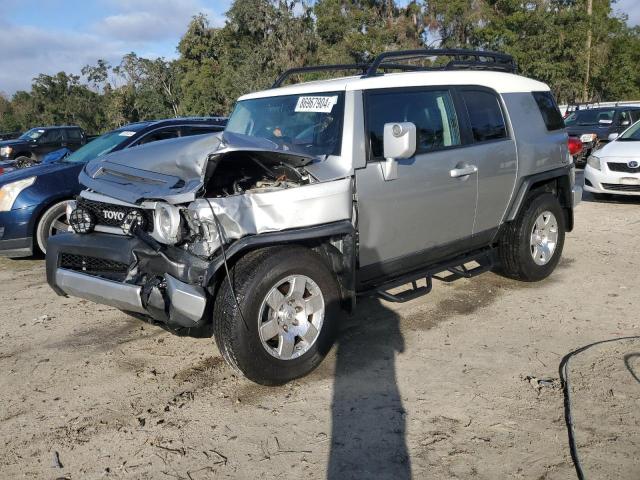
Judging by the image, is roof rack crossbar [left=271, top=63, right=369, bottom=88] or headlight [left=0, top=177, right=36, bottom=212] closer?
roof rack crossbar [left=271, top=63, right=369, bottom=88]

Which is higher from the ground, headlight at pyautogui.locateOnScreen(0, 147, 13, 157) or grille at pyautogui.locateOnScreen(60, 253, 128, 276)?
grille at pyautogui.locateOnScreen(60, 253, 128, 276)

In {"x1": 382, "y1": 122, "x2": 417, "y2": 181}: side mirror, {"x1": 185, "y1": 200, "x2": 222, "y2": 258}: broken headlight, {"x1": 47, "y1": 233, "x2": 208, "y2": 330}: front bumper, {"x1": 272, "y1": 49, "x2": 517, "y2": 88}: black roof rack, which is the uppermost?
{"x1": 272, "y1": 49, "x2": 517, "y2": 88}: black roof rack

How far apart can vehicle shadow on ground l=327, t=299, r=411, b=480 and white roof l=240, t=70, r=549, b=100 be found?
192 centimetres

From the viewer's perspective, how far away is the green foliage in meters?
32.0

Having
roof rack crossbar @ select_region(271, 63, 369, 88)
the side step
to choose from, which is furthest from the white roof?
the side step

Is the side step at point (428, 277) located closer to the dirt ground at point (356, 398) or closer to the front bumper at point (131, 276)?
the dirt ground at point (356, 398)

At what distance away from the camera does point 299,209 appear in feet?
12.1

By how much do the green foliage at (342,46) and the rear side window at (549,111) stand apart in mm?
28011

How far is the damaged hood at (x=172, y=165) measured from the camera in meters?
3.59

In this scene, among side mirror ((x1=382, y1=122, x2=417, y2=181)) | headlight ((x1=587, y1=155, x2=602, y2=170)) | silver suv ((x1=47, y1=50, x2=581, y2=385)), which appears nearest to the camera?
silver suv ((x1=47, y1=50, x2=581, y2=385))

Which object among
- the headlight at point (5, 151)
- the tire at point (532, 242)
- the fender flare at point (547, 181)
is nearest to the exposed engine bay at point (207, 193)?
the fender flare at point (547, 181)

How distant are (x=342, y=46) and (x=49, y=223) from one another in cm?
3368

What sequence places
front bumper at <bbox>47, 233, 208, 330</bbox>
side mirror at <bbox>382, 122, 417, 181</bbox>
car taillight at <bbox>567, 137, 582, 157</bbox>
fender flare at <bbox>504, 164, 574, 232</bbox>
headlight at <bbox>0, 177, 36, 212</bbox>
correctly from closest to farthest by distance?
front bumper at <bbox>47, 233, 208, 330</bbox>, side mirror at <bbox>382, 122, 417, 181</bbox>, fender flare at <bbox>504, 164, 574, 232</bbox>, headlight at <bbox>0, 177, 36, 212</bbox>, car taillight at <bbox>567, 137, 582, 157</bbox>

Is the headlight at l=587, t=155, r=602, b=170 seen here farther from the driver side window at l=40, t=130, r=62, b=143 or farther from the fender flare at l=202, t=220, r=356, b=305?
the driver side window at l=40, t=130, r=62, b=143
